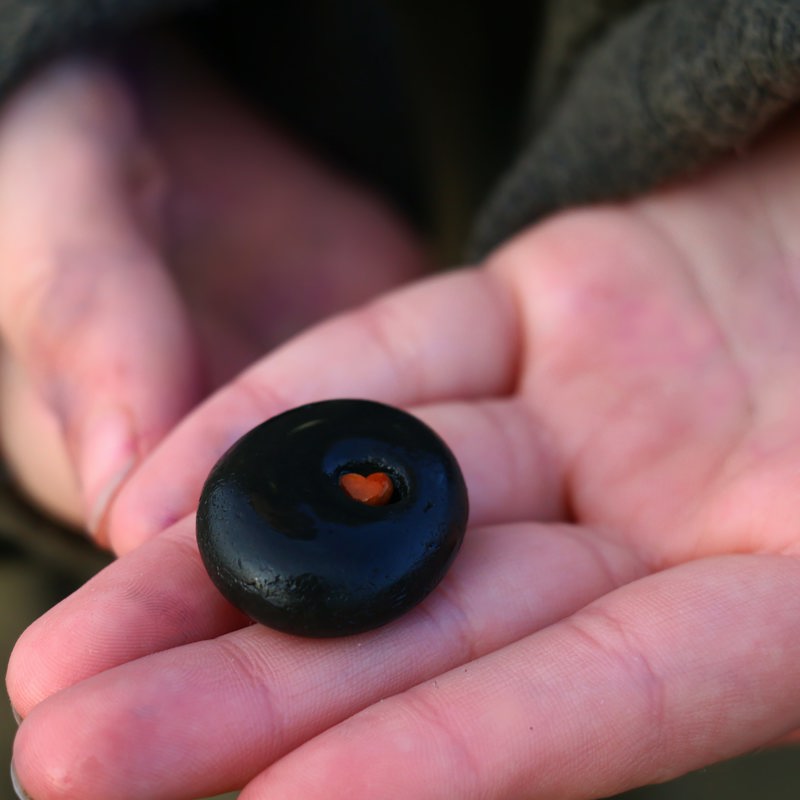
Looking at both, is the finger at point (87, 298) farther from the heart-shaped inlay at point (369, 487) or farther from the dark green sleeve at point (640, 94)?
the dark green sleeve at point (640, 94)

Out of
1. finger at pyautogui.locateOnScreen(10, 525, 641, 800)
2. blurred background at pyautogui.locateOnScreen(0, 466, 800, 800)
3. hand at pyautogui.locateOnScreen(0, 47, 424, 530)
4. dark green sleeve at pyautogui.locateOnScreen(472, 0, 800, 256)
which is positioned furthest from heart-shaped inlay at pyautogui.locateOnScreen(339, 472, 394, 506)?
blurred background at pyautogui.locateOnScreen(0, 466, 800, 800)

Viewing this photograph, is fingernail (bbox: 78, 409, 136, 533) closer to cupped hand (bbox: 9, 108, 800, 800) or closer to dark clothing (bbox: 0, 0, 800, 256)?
cupped hand (bbox: 9, 108, 800, 800)

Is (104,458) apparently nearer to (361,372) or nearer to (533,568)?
(361,372)

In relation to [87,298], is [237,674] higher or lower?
lower

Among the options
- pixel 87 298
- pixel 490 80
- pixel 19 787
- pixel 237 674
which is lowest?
pixel 19 787

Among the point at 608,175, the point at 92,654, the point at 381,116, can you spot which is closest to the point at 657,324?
the point at 608,175

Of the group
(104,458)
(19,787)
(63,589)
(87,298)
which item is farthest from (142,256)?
(19,787)
